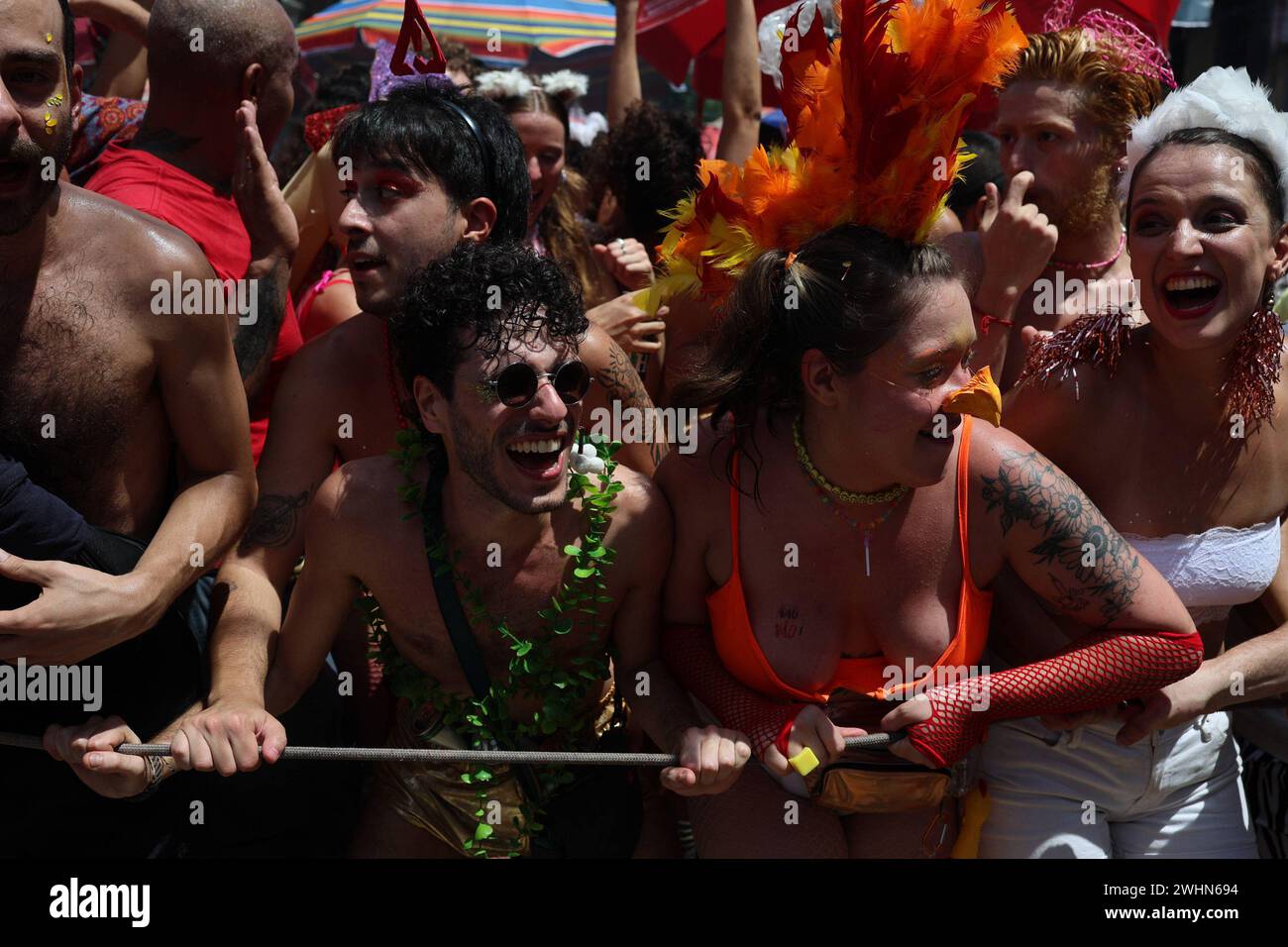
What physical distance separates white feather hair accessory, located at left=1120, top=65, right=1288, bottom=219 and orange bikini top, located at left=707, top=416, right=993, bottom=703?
844 mm

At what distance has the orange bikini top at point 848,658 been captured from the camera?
2738mm

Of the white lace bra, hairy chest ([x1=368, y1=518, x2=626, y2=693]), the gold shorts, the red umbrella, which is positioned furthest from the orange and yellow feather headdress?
the red umbrella

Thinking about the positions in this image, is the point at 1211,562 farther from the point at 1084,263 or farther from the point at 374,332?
the point at 374,332

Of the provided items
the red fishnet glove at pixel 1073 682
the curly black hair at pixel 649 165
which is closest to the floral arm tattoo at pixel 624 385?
the red fishnet glove at pixel 1073 682

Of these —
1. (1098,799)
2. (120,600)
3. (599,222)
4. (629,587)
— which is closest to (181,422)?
(120,600)

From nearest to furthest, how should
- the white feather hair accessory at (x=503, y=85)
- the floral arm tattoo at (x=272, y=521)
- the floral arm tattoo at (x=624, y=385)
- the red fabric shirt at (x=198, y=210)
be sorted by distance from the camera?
the floral arm tattoo at (x=272, y=521) → the floral arm tattoo at (x=624, y=385) → the red fabric shirt at (x=198, y=210) → the white feather hair accessory at (x=503, y=85)

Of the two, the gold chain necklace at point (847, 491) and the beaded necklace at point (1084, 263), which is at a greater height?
the beaded necklace at point (1084, 263)

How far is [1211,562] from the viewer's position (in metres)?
2.86

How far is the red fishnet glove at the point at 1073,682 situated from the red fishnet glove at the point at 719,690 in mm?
313

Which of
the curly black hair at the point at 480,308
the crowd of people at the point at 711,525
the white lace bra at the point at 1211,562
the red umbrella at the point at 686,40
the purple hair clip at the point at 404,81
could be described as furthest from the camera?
the red umbrella at the point at 686,40

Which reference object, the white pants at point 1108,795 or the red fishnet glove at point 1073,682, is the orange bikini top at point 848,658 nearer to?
the red fishnet glove at point 1073,682

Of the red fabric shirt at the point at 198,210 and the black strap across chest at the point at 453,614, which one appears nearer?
the black strap across chest at the point at 453,614

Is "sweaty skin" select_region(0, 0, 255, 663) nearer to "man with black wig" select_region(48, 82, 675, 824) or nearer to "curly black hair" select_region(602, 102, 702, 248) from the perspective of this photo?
"man with black wig" select_region(48, 82, 675, 824)

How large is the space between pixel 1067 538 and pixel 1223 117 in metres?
1.06
